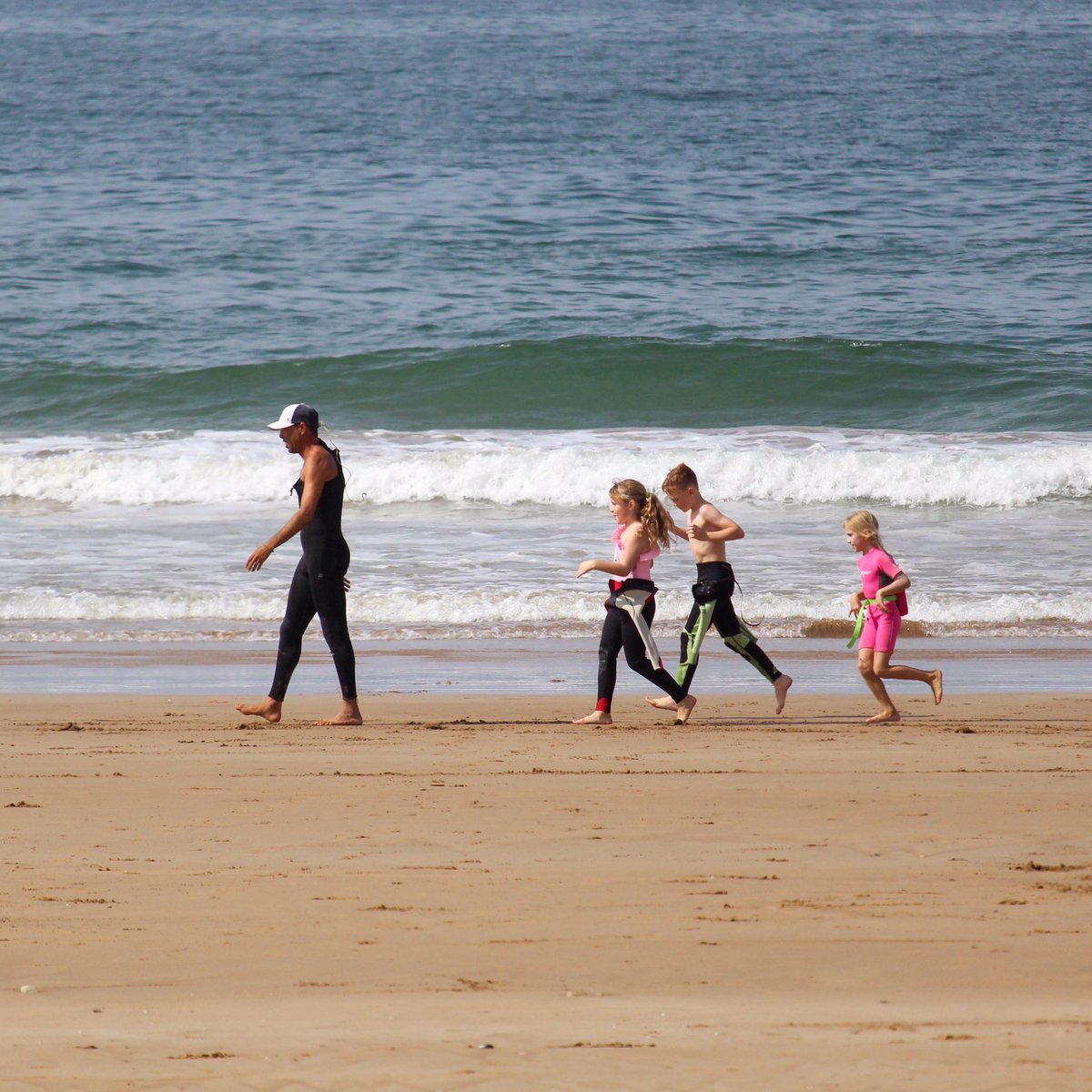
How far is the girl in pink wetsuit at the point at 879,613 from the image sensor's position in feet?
21.0

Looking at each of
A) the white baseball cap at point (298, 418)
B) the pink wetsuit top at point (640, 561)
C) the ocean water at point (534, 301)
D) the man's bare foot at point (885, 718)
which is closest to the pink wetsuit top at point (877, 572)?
the man's bare foot at point (885, 718)

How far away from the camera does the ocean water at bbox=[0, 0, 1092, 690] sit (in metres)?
10.3

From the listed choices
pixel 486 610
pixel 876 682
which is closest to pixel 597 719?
pixel 876 682

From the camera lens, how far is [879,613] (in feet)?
21.2

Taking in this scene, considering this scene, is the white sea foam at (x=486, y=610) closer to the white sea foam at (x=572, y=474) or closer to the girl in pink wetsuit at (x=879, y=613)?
the girl in pink wetsuit at (x=879, y=613)

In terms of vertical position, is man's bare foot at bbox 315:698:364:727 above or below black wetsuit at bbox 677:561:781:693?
below

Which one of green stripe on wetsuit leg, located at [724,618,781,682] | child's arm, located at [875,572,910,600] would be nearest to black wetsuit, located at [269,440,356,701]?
green stripe on wetsuit leg, located at [724,618,781,682]

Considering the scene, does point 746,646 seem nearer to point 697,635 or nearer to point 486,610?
point 697,635

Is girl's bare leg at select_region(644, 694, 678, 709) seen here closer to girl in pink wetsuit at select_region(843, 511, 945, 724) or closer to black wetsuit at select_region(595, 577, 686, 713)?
black wetsuit at select_region(595, 577, 686, 713)

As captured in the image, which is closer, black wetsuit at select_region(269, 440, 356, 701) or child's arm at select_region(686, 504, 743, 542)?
black wetsuit at select_region(269, 440, 356, 701)

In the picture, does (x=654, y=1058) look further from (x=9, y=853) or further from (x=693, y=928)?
(x=9, y=853)

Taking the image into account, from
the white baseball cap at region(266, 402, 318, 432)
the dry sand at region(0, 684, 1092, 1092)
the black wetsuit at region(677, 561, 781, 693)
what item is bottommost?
the dry sand at region(0, 684, 1092, 1092)

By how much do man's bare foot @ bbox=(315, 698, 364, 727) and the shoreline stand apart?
2.98 feet

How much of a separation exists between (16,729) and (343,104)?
25318 mm
